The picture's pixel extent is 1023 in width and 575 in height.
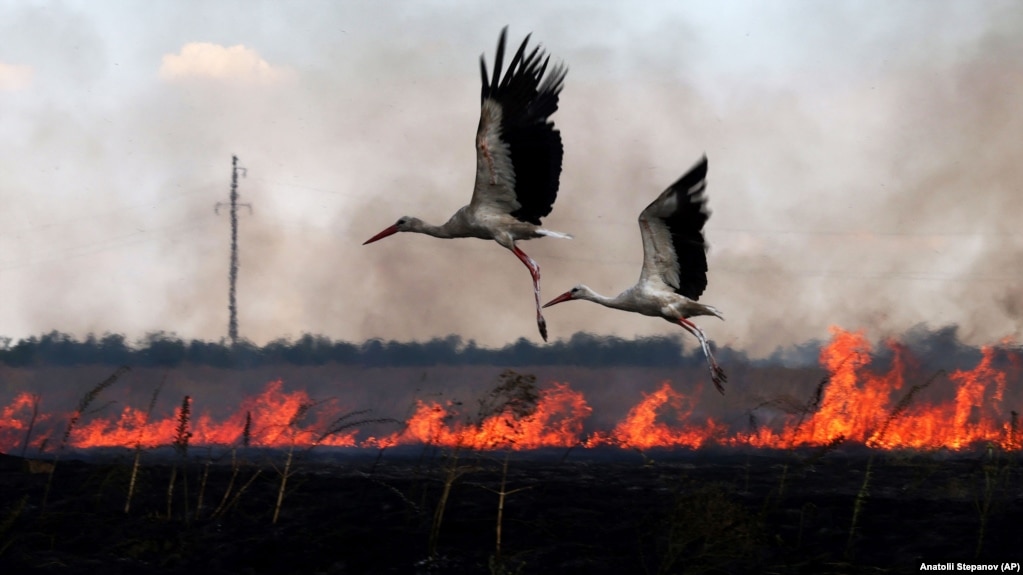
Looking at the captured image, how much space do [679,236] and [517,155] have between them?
2.03 metres

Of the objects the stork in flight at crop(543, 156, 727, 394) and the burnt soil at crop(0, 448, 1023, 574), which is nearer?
the burnt soil at crop(0, 448, 1023, 574)

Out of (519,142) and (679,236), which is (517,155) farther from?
(679,236)

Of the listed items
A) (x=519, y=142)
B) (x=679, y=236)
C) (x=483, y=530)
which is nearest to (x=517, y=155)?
(x=519, y=142)

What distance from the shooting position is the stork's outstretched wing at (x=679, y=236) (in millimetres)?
11523

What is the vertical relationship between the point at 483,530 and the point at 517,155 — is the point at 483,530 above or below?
below

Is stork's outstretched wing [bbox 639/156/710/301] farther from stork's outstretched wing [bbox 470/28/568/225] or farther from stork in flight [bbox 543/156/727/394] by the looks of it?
stork's outstretched wing [bbox 470/28/568/225]

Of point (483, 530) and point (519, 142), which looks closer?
point (483, 530)

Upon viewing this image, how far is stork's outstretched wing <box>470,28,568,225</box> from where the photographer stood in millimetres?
12352

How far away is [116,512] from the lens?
1111cm

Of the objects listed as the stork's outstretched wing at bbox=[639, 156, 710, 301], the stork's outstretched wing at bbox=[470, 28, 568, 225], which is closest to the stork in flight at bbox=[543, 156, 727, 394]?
the stork's outstretched wing at bbox=[639, 156, 710, 301]

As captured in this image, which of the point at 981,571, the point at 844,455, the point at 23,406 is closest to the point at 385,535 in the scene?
the point at 981,571

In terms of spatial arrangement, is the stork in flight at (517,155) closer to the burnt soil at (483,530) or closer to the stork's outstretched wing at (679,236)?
the stork's outstretched wing at (679,236)

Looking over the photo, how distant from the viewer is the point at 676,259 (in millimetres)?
12094

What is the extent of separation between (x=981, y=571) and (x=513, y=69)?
6891mm
